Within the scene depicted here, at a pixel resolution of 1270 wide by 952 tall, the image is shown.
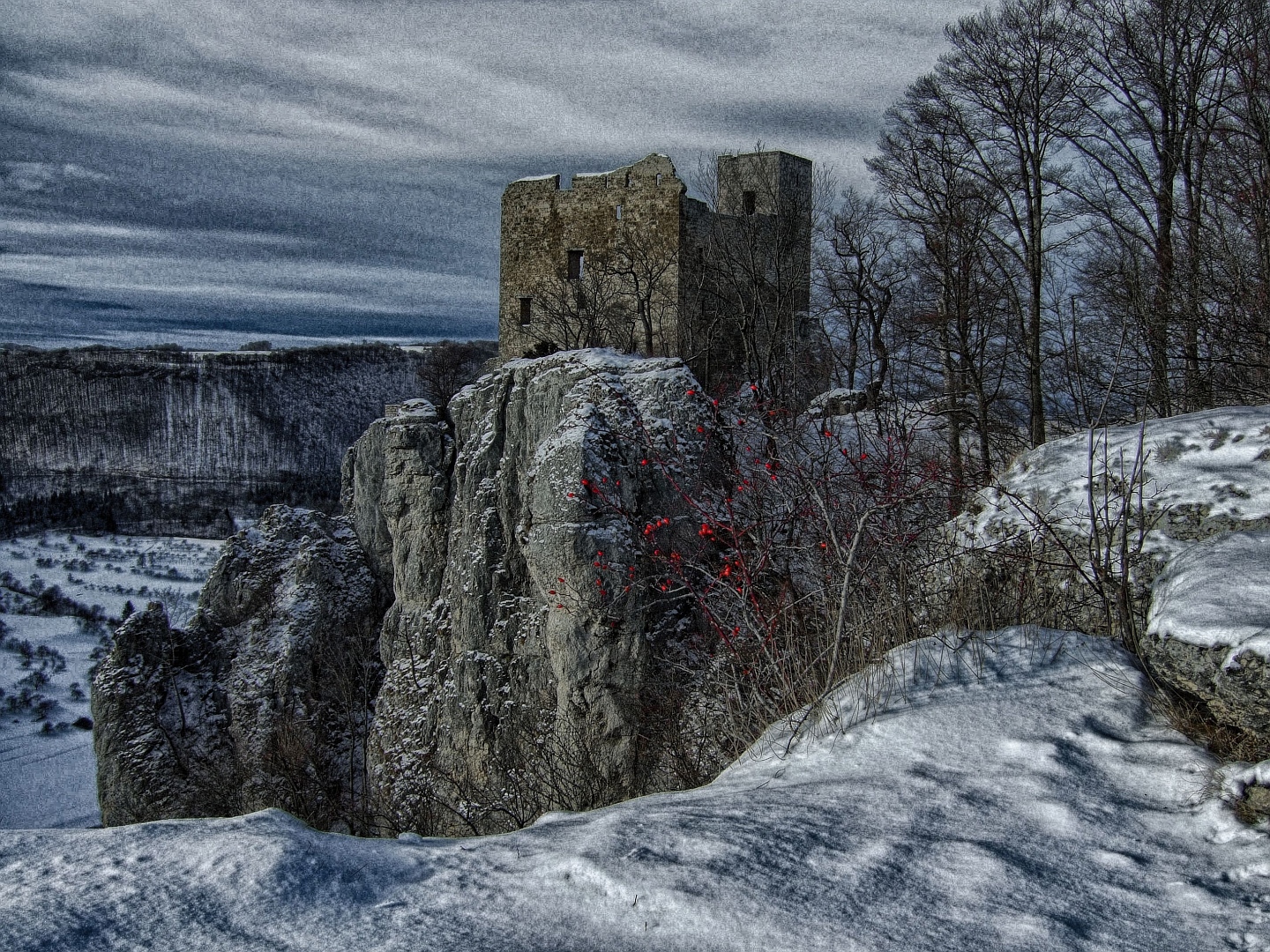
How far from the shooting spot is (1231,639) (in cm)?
326

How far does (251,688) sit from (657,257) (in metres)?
12.8

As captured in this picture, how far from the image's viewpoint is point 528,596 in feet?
39.5

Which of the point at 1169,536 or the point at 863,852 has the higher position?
the point at 1169,536

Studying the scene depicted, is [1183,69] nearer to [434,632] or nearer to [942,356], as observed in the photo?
[942,356]

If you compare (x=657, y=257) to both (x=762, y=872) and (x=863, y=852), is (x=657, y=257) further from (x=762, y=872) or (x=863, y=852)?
(x=762, y=872)

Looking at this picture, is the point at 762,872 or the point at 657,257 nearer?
the point at 762,872

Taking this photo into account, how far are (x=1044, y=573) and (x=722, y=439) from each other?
6.16 m

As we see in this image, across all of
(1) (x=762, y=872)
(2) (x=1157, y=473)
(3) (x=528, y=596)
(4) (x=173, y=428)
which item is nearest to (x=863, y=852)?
(1) (x=762, y=872)

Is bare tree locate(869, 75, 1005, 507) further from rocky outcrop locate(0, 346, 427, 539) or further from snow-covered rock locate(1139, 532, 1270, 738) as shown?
rocky outcrop locate(0, 346, 427, 539)

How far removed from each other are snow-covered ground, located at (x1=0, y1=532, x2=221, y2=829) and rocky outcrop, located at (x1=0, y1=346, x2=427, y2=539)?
10.8 ft

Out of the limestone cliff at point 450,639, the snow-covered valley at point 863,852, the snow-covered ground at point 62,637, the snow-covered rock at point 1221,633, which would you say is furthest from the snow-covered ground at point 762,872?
the snow-covered ground at point 62,637

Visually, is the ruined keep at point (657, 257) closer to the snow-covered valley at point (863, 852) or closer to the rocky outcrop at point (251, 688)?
the rocky outcrop at point (251, 688)

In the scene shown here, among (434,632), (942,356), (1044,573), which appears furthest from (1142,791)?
A: (942,356)

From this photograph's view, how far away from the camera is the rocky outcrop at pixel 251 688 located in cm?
1454
